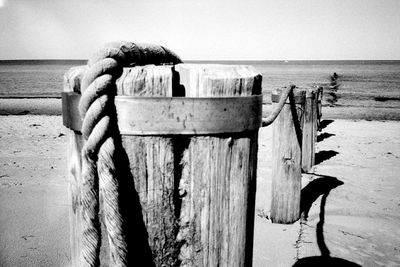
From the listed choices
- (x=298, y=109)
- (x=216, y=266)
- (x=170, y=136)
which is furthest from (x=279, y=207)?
(x=170, y=136)

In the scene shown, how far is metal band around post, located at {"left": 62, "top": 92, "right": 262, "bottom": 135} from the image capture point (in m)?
0.81

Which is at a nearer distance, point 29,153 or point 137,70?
point 137,70

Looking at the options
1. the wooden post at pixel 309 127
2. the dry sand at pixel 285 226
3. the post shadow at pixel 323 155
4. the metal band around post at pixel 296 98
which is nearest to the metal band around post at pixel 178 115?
the dry sand at pixel 285 226

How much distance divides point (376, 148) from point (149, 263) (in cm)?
767

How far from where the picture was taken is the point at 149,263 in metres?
0.89

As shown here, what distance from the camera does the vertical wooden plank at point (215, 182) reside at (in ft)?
2.89

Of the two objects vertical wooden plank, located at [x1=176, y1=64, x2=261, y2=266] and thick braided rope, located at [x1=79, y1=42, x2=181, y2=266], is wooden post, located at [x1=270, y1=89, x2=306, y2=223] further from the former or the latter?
thick braided rope, located at [x1=79, y1=42, x2=181, y2=266]

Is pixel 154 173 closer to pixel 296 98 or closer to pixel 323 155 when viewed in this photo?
pixel 296 98

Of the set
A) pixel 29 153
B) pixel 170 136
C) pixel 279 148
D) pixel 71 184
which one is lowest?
pixel 29 153

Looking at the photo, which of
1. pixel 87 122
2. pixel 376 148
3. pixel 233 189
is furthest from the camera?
pixel 376 148

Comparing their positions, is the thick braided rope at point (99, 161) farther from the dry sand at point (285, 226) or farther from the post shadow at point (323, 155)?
the post shadow at point (323, 155)

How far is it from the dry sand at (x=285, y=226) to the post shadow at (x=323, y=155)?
0.07 ft

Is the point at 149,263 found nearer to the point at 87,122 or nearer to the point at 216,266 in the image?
the point at 216,266

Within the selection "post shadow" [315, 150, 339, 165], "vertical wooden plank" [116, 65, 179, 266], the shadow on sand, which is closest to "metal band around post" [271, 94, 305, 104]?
the shadow on sand
